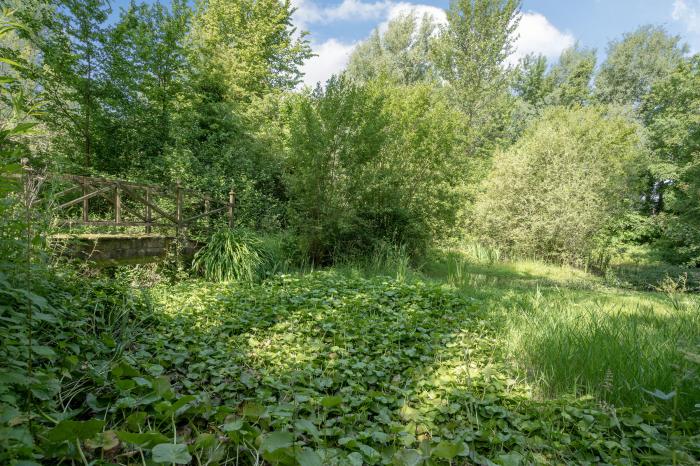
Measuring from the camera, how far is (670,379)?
242cm

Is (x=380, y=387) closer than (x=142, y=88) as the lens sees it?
Yes

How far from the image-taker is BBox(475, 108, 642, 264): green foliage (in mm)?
12781

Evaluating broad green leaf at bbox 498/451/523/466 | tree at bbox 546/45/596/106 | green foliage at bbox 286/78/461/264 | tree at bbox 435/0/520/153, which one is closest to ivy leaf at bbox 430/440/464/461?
broad green leaf at bbox 498/451/523/466

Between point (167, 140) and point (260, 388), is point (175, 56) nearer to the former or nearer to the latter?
point (167, 140)

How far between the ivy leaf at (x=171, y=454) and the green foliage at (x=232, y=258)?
184 inches

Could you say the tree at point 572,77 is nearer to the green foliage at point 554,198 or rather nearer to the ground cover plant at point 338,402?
the green foliage at point 554,198

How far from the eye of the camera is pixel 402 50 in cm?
2562

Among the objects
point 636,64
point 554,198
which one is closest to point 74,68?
point 554,198

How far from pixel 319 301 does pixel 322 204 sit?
3.05 metres

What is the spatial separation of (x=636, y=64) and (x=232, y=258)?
100ft

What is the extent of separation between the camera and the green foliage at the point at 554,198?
12.8 meters

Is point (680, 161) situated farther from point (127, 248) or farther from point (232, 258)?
point (127, 248)

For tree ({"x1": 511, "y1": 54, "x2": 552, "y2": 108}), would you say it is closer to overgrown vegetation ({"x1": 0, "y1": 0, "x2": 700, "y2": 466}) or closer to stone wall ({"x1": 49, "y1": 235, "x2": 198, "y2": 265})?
overgrown vegetation ({"x1": 0, "y1": 0, "x2": 700, "y2": 466})

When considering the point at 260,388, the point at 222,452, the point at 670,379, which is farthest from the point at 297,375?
the point at 670,379
